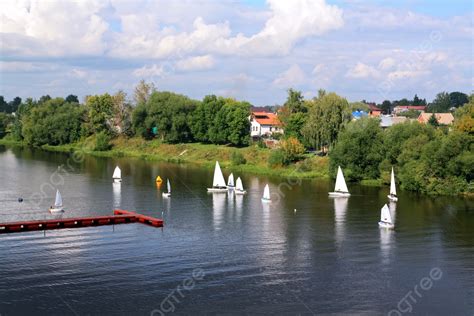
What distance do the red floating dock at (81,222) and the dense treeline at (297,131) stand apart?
39697 millimetres

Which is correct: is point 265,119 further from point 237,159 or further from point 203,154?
point 237,159

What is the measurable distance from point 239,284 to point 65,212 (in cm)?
2829

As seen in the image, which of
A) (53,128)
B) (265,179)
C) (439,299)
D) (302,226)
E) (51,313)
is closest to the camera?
(51,313)

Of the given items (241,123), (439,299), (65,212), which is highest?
(241,123)

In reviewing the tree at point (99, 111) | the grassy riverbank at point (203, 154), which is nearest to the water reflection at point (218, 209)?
the grassy riverbank at point (203, 154)

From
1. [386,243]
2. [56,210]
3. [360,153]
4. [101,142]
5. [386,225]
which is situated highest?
[101,142]

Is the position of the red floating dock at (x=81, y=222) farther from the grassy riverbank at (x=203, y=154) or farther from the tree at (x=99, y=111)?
the tree at (x=99, y=111)

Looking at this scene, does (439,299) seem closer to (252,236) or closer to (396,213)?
(252,236)

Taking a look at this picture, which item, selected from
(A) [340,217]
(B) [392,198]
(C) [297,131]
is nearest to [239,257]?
(A) [340,217]

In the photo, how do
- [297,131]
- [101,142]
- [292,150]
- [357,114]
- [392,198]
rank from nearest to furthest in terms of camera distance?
[392,198]
[292,150]
[297,131]
[357,114]
[101,142]

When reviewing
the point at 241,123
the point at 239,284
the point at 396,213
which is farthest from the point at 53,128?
the point at 239,284

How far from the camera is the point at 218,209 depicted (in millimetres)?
69125

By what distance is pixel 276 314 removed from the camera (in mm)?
36344

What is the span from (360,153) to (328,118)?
13.1 metres
